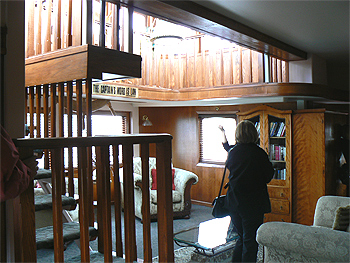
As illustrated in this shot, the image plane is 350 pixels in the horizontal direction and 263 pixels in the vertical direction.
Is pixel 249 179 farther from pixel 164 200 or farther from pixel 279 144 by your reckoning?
pixel 279 144

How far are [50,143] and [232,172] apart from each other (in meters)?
2.01

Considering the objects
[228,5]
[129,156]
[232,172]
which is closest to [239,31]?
[228,5]

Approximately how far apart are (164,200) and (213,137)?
5.01m

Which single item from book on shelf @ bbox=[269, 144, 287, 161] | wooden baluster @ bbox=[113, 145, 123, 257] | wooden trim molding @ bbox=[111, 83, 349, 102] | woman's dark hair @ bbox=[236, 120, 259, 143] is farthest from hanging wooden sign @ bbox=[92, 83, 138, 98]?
wooden baluster @ bbox=[113, 145, 123, 257]

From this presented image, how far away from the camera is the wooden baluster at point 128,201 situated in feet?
6.61

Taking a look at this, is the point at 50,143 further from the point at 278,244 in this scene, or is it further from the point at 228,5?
the point at 278,244

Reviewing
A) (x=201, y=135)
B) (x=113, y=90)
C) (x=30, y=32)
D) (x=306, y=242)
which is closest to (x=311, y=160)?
(x=201, y=135)

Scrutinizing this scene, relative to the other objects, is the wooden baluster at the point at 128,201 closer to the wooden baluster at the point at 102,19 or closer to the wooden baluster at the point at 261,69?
the wooden baluster at the point at 102,19

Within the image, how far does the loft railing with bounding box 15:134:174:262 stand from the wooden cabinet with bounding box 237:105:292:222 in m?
3.72

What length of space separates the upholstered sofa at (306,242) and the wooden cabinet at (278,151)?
2.52 meters

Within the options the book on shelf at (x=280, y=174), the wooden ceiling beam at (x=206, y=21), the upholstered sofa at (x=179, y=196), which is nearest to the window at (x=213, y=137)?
the upholstered sofa at (x=179, y=196)

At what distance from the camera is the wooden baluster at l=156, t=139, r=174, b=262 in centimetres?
220

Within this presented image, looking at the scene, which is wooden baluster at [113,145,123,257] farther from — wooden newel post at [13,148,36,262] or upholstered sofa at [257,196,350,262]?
upholstered sofa at [257,196,350,262]

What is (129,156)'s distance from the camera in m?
2.02
